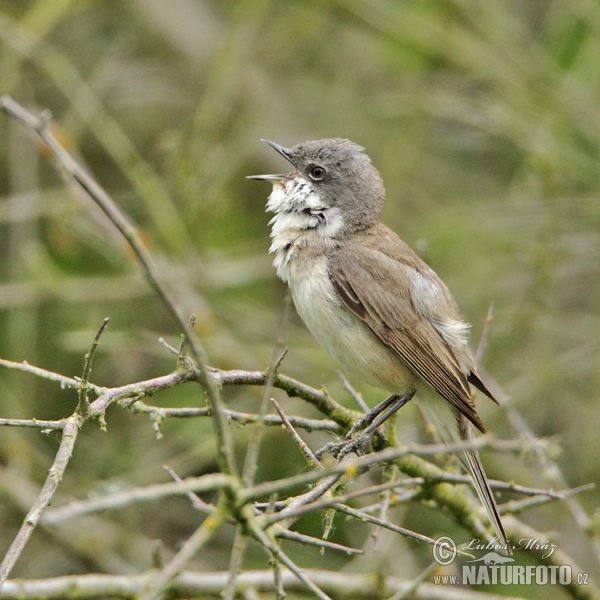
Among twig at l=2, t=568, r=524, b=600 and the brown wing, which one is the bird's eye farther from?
twig at l=2, t=568, r=524, b=600

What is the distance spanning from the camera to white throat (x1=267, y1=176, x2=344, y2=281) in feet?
14.7

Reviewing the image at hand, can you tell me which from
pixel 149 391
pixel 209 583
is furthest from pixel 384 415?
pixel 149 391

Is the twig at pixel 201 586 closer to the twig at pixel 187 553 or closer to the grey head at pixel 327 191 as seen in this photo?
the twig at pixel 187 553

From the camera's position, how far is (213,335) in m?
5.53

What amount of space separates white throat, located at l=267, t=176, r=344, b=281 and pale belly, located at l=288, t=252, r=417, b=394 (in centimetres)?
30

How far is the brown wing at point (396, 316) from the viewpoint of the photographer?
4090 millimetres

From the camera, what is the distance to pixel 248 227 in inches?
297

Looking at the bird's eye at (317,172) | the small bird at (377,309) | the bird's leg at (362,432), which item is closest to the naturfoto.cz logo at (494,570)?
the small bird at (377,309)

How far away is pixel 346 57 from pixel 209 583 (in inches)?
230

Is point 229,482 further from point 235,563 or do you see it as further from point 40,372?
point 40,372

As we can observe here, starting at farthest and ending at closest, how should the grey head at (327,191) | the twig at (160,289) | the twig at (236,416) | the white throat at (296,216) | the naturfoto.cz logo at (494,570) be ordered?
1. the grey head at (327,191)
2. the white throat at (296,216)
3. the naturfoto.cz logo at (494,570)
4. the twig at (236,416)
5. the twig at (160,289)

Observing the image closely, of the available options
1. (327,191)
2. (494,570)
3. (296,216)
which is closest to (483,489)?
(494,570)

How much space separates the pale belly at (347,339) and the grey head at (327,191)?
47 cm

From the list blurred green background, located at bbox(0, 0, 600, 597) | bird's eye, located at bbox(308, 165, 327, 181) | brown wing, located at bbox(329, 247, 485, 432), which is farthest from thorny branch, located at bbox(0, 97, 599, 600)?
bird's eye, located at bbox(308, 165, 327, 181)
